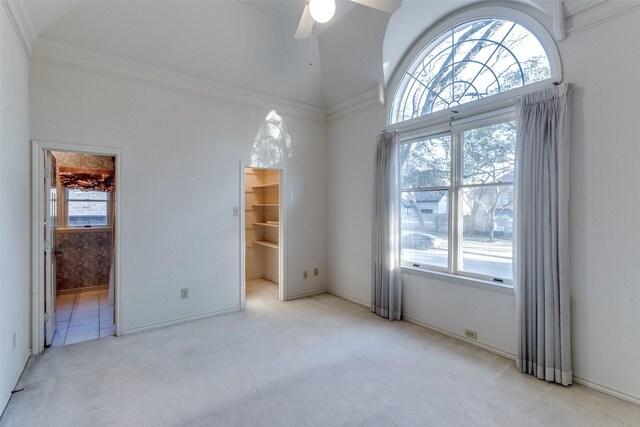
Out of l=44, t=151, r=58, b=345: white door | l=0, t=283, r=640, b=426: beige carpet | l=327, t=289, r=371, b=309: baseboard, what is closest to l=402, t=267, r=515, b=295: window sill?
l=0, t=283, r=640, b=426: beige carpet

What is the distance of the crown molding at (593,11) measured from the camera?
2.31 m

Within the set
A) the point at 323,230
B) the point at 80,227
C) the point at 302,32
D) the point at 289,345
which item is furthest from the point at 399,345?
the point at 80,227

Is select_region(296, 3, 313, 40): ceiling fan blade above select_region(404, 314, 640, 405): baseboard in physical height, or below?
above

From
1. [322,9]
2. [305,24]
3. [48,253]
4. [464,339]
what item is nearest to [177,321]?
[48,253]

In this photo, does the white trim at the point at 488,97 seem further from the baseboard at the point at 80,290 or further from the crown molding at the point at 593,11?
the baseboard at the point at 80,290

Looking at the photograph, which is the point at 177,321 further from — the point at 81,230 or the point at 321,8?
the point at 321,8

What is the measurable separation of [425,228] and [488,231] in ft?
2.54

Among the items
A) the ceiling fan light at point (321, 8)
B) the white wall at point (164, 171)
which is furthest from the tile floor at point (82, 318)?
the ceiling fan light at point (321, 8)

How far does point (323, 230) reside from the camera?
17.3ft

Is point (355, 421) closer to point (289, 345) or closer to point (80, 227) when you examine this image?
point (289, 345)

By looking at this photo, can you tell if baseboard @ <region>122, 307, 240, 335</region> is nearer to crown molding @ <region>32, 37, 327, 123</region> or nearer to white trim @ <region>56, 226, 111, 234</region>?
white trim @ <region>56, 226, 111, 234</region>

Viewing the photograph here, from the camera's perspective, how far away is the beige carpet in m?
2.11

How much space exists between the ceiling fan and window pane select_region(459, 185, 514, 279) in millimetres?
2011

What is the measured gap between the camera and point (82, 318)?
3.97m
